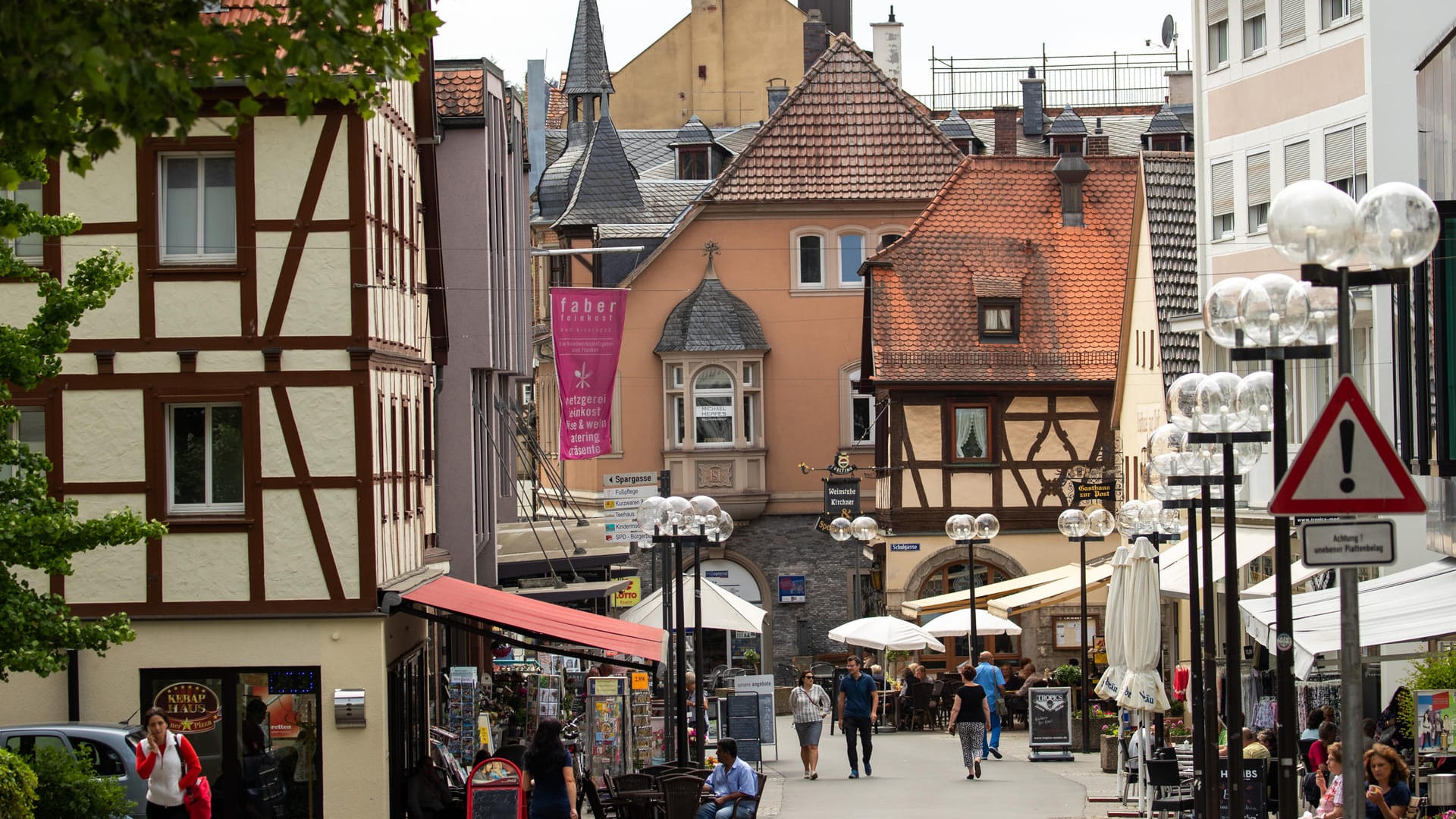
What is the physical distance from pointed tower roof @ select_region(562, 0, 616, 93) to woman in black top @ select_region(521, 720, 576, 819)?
44.9 m

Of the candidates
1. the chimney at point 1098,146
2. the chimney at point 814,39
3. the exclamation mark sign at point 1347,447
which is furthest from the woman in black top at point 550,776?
the chimney at point 814,39

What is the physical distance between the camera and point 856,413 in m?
47.4

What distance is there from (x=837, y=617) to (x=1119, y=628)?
24.2 meters

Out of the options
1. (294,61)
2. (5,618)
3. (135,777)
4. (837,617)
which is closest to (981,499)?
(837,617)

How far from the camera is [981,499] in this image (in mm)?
41375

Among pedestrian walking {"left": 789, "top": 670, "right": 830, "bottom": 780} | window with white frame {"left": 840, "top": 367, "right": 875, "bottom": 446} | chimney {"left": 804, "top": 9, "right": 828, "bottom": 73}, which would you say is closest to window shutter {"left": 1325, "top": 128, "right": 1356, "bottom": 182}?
pedestrian walking {"left": 789, "top": 670, "right": 830, "bottom": 780}

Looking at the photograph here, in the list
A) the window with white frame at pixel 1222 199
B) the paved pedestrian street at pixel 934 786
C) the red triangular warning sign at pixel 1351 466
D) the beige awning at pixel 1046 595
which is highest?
the window with white frame at pixel 1222 199

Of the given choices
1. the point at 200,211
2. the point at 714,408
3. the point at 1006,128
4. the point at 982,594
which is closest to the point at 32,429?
the point at 200,211

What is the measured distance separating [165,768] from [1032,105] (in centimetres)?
5110

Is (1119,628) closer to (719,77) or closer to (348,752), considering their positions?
(348,752)

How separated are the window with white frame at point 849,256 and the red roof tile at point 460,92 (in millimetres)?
19309

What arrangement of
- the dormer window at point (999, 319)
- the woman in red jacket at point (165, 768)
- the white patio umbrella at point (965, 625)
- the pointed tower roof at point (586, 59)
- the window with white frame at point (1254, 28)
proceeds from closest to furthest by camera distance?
the woman in red jacket at point (165, 768), the window with white frame at point (1254, 28), the white patio umbrella at point (965, 625), the dormer window at point (999, 319), the pointed tower roof at point (586, 59)

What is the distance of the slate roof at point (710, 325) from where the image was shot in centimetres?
4606

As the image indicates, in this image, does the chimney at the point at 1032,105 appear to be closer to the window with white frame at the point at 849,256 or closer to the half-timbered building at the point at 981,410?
the window with white frame at the point at 849,256
